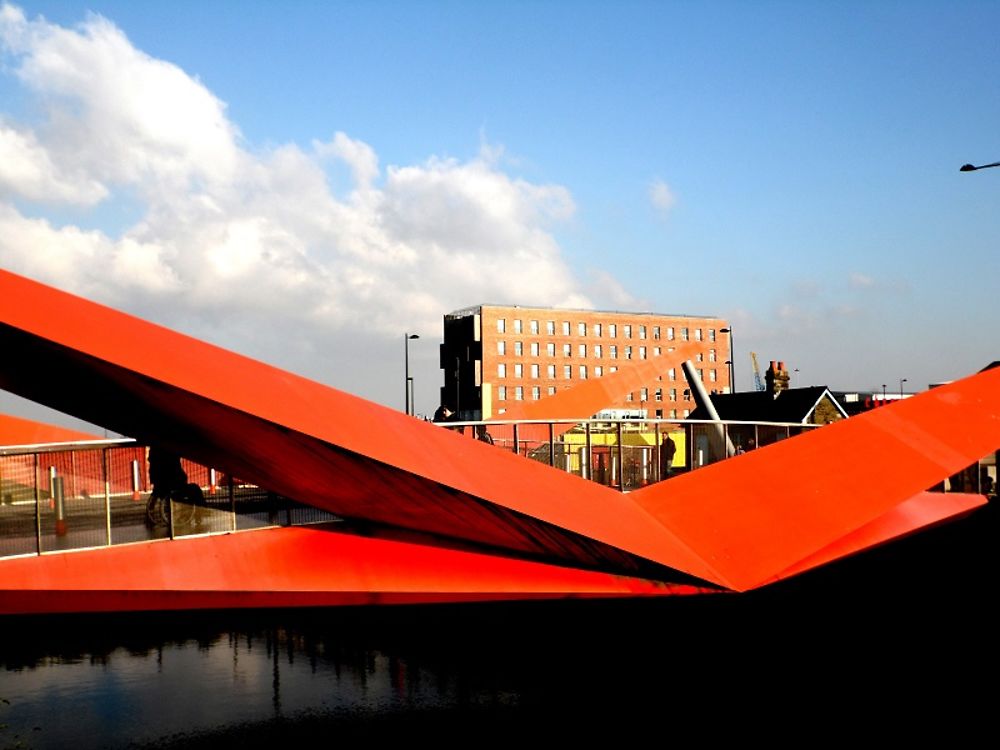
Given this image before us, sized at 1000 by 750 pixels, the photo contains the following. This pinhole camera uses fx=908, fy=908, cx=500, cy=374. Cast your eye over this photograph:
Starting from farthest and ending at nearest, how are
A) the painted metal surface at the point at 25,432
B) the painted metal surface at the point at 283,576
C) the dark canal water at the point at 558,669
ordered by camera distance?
the painted metal surface at the point at 25,432 < the dark canal water at the point at 558,669 < the painted metal surface at the point at 283,576

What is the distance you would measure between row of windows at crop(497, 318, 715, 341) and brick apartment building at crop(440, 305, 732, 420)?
84mm

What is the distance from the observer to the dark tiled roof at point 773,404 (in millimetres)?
47500

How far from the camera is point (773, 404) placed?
5131 cm

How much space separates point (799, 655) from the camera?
14742mm

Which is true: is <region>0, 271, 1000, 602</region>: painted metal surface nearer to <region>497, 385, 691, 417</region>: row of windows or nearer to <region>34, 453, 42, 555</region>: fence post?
<region>34, 453, 42, 555</region>: fence post

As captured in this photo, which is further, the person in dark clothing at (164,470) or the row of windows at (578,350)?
the row of windows at (578,350)

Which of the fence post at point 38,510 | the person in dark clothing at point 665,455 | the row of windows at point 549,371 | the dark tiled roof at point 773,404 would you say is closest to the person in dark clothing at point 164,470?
the fence post at point 38,510

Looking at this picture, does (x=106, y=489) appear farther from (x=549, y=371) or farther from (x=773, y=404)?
(x=549, y=371)

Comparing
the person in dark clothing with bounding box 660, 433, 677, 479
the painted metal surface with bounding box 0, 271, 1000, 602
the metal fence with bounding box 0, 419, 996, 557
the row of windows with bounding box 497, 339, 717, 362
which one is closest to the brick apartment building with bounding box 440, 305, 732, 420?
the row of windows with bounding box 497, 339, 717, 362

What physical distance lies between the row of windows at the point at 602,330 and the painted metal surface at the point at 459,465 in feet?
209

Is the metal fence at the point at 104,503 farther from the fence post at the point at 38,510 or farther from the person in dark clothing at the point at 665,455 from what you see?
the person in dark clothing at the point at 665,455

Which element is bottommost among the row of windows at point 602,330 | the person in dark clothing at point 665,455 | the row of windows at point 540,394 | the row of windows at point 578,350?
the row of windows at point 540,394

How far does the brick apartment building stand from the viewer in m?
74.6

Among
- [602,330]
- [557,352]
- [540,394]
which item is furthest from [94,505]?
[602,330]
